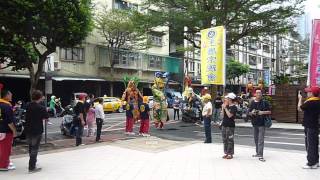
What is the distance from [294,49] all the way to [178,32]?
1556 inches

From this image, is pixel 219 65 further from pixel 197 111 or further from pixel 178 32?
pixel 178 32

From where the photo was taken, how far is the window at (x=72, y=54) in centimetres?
4053

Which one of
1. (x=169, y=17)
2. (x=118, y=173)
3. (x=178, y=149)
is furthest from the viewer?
(x=169, y=17)

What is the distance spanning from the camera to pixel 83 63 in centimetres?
4300

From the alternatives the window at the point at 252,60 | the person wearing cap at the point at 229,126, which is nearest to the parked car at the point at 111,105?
the person wearing cap at the point at 229,126

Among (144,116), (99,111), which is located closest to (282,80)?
(144,116)

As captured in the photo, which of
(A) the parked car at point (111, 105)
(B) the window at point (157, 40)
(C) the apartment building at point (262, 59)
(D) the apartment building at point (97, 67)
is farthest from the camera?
(C) the apartment building at point (262, 59)

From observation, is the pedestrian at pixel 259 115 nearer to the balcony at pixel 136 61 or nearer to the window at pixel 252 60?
the balcony at pixel 136 61

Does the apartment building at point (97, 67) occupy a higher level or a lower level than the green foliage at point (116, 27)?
lower

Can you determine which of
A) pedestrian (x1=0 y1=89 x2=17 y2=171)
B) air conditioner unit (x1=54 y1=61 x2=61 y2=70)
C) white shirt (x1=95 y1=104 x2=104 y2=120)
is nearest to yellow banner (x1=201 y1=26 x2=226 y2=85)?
white shirt (x1=95 y1=104 x2=104 y2=120)

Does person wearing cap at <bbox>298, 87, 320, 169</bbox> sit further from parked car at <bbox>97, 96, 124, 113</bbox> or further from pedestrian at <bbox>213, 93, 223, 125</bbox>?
parked car at <bbox>97, 96, 124, 113</bbox>

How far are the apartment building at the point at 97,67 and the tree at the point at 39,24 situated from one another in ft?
61.4

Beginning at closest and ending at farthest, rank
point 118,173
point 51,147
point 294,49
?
1. point 118,173
2. point 51,147
3. point 294,49

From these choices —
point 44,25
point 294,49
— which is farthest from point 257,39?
point 294,49
